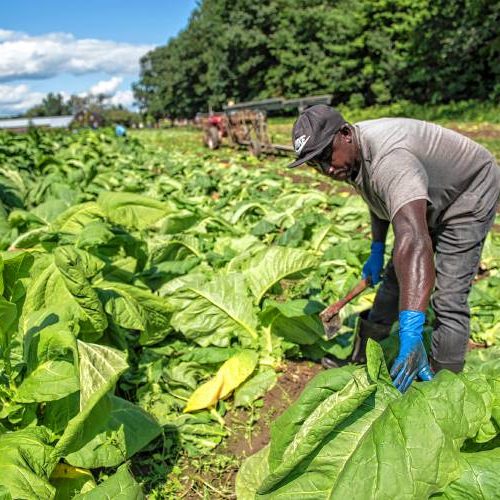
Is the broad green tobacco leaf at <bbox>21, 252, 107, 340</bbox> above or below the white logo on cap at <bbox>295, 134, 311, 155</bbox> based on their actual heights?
below

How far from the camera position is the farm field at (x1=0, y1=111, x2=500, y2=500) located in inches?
64.1

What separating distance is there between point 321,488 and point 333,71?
3685cm

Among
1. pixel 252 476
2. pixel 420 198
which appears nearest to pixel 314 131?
pixel 420 198

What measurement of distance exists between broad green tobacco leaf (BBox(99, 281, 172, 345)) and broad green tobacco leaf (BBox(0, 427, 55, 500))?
84 centimetres

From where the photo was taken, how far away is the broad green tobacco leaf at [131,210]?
3.93m

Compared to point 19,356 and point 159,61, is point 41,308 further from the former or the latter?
point 159,61

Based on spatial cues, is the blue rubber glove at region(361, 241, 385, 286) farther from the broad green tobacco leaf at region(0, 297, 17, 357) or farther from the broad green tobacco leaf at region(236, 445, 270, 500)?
the broad green tobacco leaf at region(0, 297, 17, 357)

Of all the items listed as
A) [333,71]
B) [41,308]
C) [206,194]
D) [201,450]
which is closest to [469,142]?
[201,450]

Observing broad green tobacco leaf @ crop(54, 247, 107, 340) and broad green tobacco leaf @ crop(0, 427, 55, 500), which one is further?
broad green tobacco leaf @ crop(54, 247, 107, 340)

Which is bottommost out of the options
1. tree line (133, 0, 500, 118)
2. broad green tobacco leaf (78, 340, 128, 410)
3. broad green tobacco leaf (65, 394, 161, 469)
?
broad green tobacco leaf (65, 394, 161, 469)

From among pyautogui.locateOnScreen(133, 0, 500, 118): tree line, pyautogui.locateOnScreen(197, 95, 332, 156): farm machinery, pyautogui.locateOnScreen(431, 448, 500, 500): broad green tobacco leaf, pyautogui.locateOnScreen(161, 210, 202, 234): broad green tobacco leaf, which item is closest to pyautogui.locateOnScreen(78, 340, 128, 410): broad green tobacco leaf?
pyautogui.locateOnScreen(431, 448, 500, 500): broad green tobacco leaf

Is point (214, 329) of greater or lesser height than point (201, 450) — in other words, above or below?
above

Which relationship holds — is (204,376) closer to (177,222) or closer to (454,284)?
(454,284)

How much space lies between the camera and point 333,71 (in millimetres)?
36125
